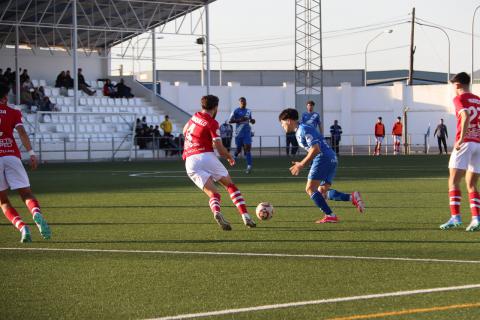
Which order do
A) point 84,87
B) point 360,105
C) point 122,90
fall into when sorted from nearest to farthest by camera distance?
point 84,87, point 122,90, point 360,105

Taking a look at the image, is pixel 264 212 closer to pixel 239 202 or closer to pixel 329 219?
pixel 239 202

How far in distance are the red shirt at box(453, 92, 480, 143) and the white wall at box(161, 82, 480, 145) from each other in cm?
5288

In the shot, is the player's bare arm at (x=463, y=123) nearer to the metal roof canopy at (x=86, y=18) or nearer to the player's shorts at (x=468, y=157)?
the player's shorts at (x=468, y=157)

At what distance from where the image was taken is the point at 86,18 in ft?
152

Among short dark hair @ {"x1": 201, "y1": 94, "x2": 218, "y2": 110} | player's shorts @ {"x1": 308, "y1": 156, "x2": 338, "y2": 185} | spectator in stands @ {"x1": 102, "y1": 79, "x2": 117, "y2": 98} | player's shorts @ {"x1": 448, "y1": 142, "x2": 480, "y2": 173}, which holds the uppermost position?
spectator in stands @ {"x1": 102, "y1": 79, "x2": 117, "y2": 98}

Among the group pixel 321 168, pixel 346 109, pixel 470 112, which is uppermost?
pixel 346 109

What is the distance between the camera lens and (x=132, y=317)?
21.4ft

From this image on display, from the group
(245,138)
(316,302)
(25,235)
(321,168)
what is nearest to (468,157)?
(321,168)

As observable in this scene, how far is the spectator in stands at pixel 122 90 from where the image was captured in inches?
1923

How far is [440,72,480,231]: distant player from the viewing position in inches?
444

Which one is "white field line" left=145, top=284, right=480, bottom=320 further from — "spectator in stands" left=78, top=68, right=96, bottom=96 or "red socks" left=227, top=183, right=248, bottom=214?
"spectator in stands" left=78, top=68, right=96, bottom=96

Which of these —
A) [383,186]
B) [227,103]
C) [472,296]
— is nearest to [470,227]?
[472,296]

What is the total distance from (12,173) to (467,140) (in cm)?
549

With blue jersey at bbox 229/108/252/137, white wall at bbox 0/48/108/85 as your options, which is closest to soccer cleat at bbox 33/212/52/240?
blue jersey at bbox 229/108/252/137
